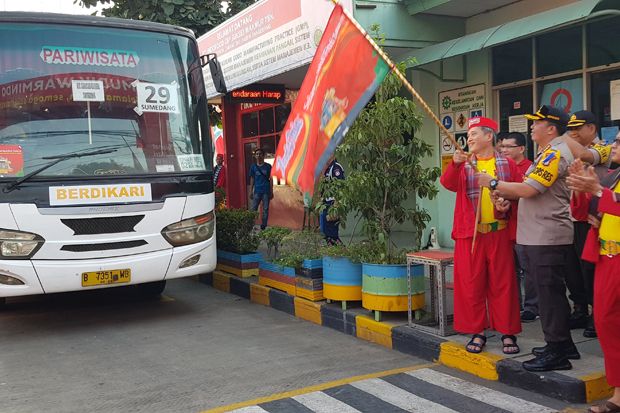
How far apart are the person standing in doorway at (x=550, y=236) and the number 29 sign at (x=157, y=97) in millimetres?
3922

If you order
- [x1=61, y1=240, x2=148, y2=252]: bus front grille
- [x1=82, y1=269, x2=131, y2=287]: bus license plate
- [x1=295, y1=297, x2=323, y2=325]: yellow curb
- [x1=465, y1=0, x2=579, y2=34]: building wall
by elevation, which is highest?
[x1=465, y1=0, x2=579, y2=34]: building wall

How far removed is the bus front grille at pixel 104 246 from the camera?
616 cm

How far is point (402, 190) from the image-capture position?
609cm

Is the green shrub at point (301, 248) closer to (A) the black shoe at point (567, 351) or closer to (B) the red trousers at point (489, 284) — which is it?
(B) the red trousers at point (489, 284)

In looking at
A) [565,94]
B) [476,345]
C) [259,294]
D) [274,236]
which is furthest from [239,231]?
[565,94]

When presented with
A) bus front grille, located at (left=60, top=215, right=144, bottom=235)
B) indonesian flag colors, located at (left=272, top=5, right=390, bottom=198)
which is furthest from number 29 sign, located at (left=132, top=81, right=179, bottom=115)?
indonesian flag colors, located at (left=272, top=5, right=390, bottom=198)

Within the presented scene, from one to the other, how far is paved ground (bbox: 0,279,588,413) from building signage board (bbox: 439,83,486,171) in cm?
452

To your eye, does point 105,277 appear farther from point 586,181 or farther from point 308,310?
point 586,181

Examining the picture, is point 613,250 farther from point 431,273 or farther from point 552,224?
point 431,273

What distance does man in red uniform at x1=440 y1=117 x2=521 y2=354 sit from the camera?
15.8 feet

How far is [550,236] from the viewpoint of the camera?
14.3ft

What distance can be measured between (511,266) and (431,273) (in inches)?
38.9

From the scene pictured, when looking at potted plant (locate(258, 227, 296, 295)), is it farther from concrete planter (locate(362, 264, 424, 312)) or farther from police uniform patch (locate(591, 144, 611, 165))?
police uniform patch (locate(591, 144, 611, 165))

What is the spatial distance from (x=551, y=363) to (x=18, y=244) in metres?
4.91
